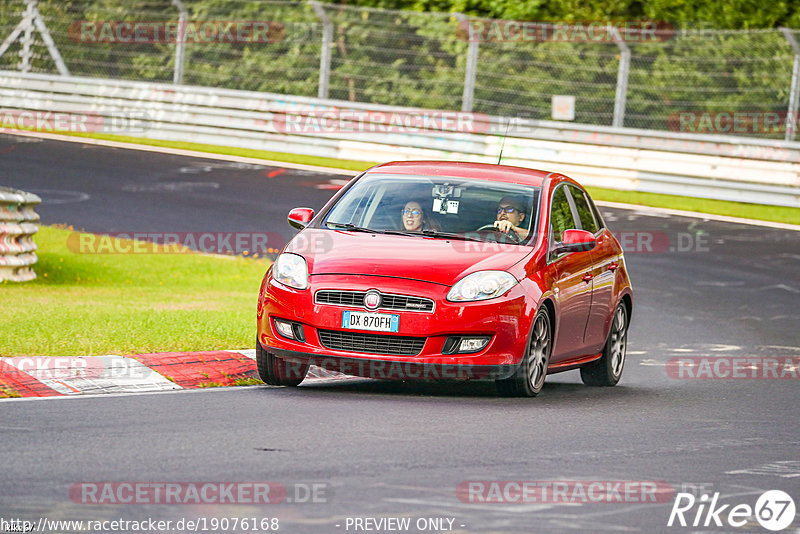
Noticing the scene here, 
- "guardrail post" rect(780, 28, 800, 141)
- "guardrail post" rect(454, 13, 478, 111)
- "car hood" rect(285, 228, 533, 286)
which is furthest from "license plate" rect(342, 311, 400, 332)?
"guardrail post" rect(454, 13, 478, 111)

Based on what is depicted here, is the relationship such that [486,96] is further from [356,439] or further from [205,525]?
[205,525]

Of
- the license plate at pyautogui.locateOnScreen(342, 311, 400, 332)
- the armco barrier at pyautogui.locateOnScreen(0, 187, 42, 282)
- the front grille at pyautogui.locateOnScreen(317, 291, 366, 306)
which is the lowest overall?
the armco barrier at pyautogui.locateOnScreen(0, 187, 42, 282)

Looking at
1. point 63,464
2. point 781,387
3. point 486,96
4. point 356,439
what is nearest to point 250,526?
point 63,464

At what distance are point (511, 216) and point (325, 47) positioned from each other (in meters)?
18.2

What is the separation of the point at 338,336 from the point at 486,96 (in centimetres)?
1826

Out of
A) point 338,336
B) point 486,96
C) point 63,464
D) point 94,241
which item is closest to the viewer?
point 63,464

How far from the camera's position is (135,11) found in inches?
1198

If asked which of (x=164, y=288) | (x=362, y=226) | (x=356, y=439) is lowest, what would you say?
(x=164, y=288)

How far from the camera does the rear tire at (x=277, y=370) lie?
32.3ft

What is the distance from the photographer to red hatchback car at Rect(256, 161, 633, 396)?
30.6ft

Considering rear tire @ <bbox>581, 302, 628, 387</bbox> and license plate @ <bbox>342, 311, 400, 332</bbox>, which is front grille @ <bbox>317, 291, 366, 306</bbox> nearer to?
license plate @ <bbox>342, 311, 400, 332</bbox>

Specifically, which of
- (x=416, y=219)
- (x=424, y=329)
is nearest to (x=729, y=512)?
(x=424, y=329)

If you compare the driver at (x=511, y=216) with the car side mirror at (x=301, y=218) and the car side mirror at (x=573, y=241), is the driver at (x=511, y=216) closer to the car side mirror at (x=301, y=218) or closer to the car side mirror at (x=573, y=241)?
the car side mirror at (x=573, y=241)

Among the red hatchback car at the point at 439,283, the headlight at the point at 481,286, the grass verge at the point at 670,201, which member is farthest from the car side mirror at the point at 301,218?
the grass verge at the point at 670,201
